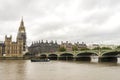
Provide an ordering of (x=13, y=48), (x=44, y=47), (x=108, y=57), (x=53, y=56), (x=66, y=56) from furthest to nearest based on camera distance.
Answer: (x=44, y=47), (x=13, y=48), (x=53, y=56), (x=66, y=56), (x=108, y=57)

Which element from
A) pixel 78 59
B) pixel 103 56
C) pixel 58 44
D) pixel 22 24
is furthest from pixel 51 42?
pixel 103 56

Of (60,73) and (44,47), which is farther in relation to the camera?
(44,47)

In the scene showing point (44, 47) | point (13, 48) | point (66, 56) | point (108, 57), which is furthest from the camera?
point (44, 47)

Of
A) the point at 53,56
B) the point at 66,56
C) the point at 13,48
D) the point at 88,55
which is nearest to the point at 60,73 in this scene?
the point at 88,55

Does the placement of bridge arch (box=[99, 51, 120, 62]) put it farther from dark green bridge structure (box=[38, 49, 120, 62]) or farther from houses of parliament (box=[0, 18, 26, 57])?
houses of parliament (box=[0, 18, 26, 57])

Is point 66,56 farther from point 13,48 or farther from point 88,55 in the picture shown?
point 13,48

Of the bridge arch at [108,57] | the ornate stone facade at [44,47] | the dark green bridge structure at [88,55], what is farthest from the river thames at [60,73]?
the ornate stone facade at [44,47]

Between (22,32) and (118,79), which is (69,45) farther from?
(118,79)

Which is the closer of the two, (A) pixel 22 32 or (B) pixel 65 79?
(B) pixel 65 79

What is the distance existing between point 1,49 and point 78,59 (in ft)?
159

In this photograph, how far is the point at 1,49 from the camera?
4663 inches

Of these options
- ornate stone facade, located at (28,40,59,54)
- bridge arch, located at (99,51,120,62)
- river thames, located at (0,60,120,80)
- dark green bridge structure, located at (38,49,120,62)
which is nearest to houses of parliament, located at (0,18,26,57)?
dark green bridge structure, located at (38,49,120,62)

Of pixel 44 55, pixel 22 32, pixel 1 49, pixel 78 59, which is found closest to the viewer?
pixel 78 59

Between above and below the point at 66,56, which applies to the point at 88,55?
above
